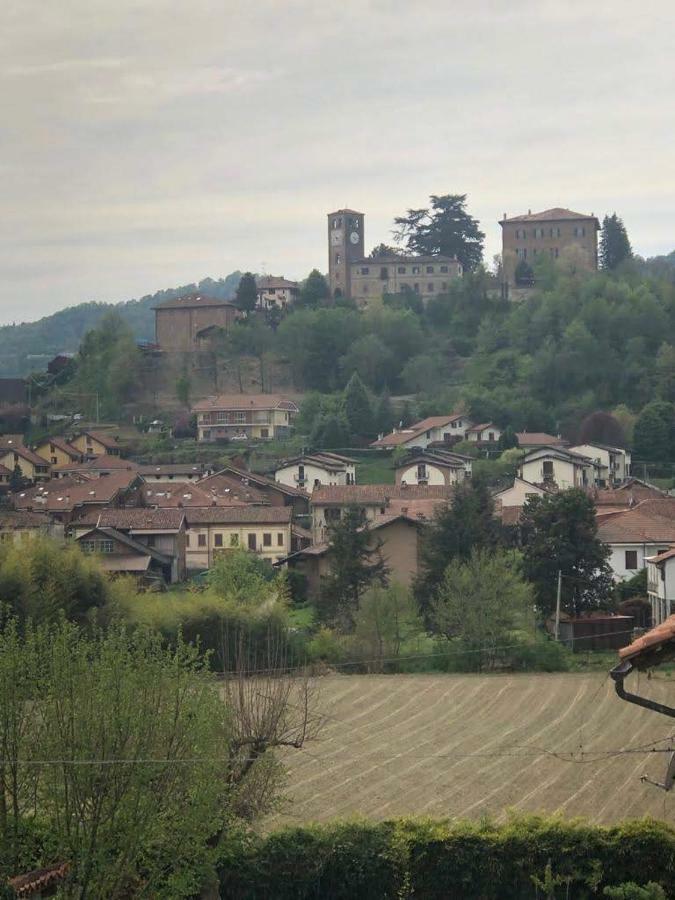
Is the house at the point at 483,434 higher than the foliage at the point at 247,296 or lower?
lower

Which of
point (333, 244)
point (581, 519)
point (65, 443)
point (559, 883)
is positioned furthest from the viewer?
point (333, 244)

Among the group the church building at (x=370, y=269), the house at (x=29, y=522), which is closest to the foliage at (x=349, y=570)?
the house at (x=29, y=522)

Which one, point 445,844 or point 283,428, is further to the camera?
point 283,428

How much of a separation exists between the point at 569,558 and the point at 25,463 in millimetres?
40703

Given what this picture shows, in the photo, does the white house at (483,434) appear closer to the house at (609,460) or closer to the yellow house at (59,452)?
the house at (609,460)

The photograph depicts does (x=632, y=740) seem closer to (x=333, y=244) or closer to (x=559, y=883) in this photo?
(x=559, y=883)

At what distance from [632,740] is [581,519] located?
14878 millimetres

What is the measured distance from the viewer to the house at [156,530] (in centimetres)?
5069

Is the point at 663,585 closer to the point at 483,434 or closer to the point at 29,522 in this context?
the point at 29,522

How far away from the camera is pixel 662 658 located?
8.59 meters

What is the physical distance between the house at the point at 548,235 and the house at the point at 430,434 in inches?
1129

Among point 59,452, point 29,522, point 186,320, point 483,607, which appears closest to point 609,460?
point 29,522

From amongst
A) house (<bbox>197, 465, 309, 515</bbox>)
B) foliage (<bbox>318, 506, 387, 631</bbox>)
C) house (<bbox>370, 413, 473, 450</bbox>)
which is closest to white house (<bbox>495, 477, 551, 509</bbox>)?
house (<bbox>197, 465, 309, 515</bbox>)

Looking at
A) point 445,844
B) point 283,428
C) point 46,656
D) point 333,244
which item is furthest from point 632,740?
point 333,244
